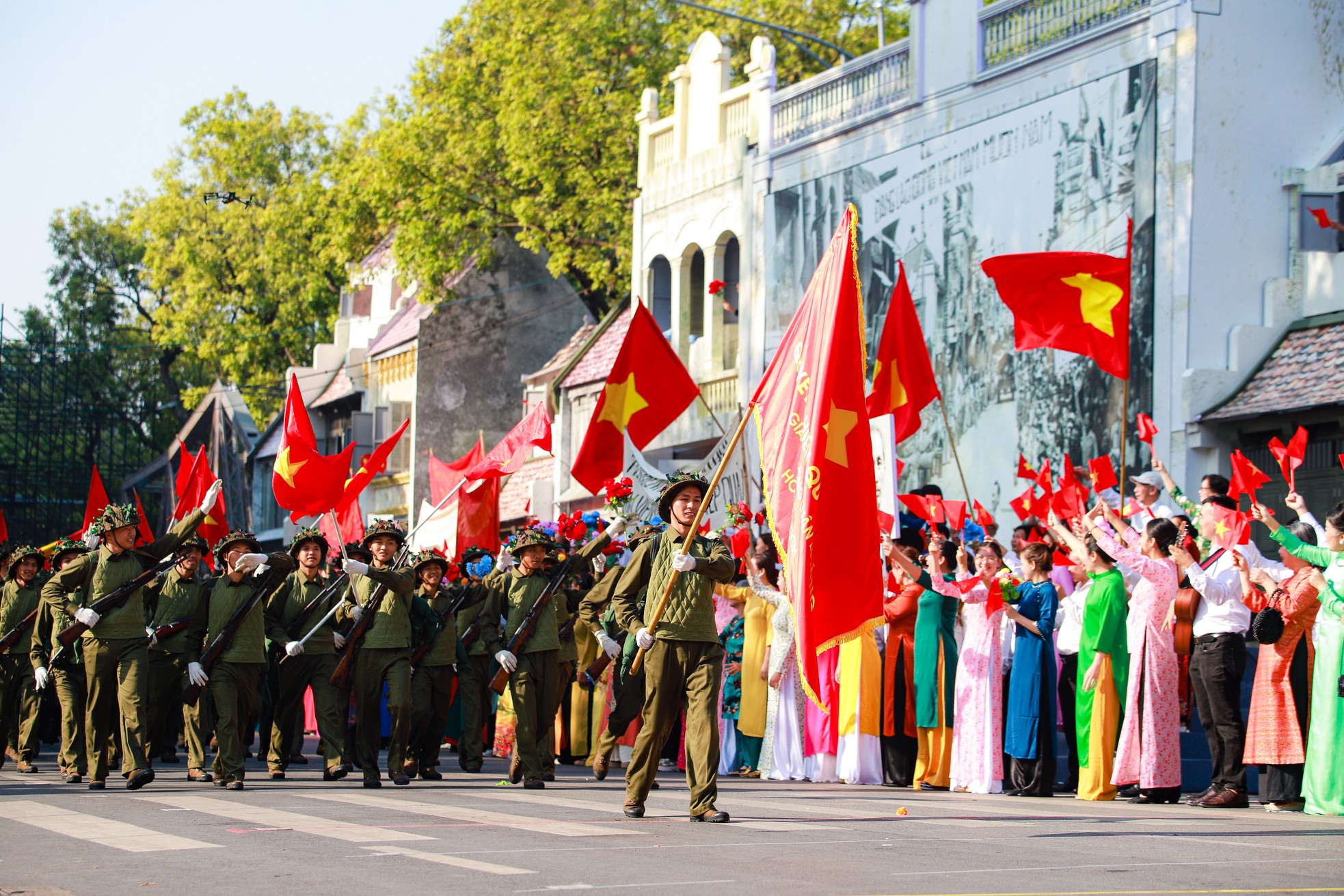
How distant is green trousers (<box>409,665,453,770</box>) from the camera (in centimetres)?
1441

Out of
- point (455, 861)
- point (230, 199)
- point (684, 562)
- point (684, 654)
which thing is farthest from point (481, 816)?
point (230, 199)

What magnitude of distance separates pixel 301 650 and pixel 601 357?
812 inches

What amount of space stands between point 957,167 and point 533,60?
1323 cm

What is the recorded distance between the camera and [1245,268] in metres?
19.7

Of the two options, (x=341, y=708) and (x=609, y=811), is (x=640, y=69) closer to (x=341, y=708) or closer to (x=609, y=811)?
Result: (x=341, y=708)

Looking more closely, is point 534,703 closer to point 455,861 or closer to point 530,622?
point 530,622

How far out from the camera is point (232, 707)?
1302 cm

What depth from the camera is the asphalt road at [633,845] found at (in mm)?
7395

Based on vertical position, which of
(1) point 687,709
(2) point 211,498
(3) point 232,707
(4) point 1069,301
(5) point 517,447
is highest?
(4) point 1069,301

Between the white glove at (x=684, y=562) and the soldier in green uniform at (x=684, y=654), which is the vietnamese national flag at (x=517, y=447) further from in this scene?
the white glove at (x=684, y=562)

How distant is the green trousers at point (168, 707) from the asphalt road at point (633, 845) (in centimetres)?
117

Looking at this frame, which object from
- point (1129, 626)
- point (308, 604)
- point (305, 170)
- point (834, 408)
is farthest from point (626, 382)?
point (305, 170)

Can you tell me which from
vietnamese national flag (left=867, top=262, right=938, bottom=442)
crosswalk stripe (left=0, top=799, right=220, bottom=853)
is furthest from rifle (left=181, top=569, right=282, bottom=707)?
vietnamese national flag (left=867, top=262, right=938, bottom=442)

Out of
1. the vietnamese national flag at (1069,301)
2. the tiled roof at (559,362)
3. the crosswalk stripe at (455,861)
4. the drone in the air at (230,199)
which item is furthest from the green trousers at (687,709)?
the drone in the air at (230,199)
